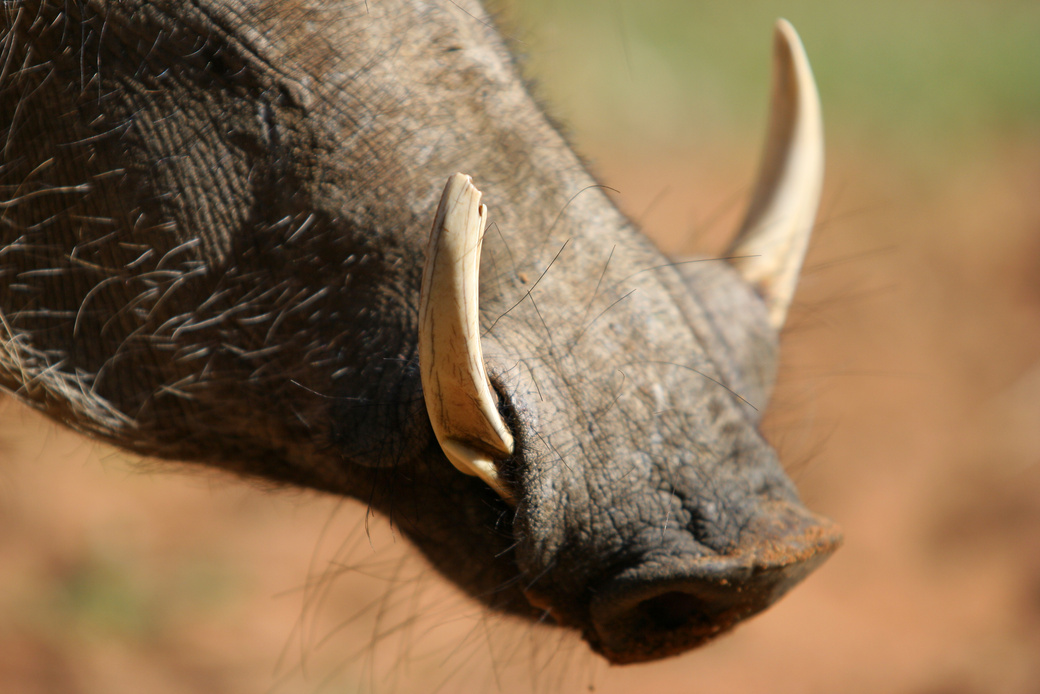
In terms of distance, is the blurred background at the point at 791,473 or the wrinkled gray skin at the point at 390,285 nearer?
the wrinkled gray skin at the point at 390,285

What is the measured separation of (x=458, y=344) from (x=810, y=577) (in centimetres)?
378

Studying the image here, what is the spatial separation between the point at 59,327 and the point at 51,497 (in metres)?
2.50

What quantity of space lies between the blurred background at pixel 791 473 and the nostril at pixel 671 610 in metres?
0.33

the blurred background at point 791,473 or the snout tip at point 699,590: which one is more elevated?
the snout tip at point 699,590

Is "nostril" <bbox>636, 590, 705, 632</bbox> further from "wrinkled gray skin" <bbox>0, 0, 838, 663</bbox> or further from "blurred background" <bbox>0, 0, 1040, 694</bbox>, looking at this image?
"blurred background" <bbox>0, 0, 1040, 694</bbox>

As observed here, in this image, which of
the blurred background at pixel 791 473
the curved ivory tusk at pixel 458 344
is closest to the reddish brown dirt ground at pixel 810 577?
the blurred background at pixel 791 473

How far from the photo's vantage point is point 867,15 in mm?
8789


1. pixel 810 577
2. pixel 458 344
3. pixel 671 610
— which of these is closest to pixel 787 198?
pixel 671 610

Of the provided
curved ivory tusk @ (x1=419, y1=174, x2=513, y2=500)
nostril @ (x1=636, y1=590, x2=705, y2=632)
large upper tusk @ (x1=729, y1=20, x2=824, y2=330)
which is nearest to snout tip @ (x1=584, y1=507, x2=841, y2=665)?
nostril @ (x1=636, y1=590, x2=705, y2=632)

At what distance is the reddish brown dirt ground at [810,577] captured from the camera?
294cm

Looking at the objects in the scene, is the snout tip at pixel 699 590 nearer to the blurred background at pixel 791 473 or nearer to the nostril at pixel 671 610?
the nostril at pixel 671 610

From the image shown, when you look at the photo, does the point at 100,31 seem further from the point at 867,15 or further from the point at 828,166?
the point at 867,15

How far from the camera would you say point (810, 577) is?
4320mm

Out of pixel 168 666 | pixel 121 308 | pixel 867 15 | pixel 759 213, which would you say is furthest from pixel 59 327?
pixel 867 15
